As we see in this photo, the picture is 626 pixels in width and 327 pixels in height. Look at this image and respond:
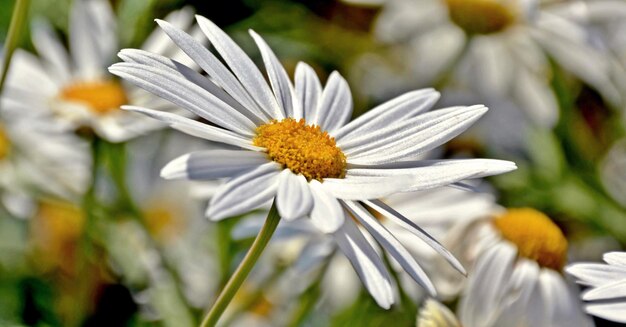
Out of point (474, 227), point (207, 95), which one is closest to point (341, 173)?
point (207, 95)

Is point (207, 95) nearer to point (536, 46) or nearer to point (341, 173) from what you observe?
point (341, 173)

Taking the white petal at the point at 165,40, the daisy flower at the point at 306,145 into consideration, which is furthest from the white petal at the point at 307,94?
the white petal at the point at 165,40

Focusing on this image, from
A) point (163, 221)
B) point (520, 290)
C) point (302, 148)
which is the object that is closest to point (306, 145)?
point (302, 148)

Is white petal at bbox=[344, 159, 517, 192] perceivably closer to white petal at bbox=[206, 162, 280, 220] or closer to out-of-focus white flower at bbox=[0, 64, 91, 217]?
white petal at bbox=[206, 162, 280, 220]

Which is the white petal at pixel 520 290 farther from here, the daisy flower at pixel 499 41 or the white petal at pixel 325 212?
the daisy flower at pixel 499 41

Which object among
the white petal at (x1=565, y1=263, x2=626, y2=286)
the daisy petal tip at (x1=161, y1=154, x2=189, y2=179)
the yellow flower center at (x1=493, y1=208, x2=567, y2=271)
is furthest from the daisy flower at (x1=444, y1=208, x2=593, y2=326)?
the daisy petal tip at (x1=161, y1=154, x2=189, y2=179)

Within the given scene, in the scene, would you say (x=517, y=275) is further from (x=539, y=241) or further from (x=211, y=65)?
(x=211, y=65)

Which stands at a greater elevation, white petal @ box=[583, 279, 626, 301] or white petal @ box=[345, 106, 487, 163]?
white petal @ box=[345, 106, 487, 163]
